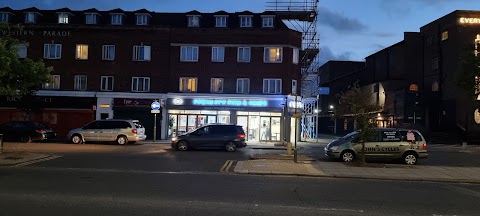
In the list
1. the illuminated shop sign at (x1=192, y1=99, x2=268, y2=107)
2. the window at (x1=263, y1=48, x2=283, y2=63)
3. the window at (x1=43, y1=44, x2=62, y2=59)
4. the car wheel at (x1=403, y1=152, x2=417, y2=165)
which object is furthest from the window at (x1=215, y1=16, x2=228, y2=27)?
the car wheel at (x1=403, y1=152, x2=417, y2=165)

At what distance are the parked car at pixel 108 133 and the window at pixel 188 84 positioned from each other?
867cm

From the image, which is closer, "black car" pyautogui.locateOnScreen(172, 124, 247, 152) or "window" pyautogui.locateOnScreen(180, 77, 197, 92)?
"black car" pyautogui.locateOnScreen(172, 124, 247, 152)

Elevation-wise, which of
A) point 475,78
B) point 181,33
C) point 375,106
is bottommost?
point 375,106

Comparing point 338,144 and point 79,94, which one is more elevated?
point 79,94

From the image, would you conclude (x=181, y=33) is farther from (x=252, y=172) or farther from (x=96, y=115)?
(x=252, y=172)

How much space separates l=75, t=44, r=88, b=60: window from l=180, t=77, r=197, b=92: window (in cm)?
852

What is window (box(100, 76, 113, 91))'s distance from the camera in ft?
124

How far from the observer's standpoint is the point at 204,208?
28.9ft

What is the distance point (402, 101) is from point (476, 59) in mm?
14782

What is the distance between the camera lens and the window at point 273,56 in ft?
121

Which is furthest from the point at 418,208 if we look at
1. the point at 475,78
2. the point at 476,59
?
the point at 475,78

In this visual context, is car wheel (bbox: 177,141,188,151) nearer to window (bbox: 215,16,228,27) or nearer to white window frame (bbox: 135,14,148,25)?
window (bbox: 215,16,228,27)

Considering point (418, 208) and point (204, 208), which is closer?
point (204, 208)

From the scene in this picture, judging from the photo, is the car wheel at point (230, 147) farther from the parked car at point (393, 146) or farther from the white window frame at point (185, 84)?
the white window frame at point (185, 84)
